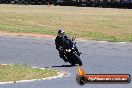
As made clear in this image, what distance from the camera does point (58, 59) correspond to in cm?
1933

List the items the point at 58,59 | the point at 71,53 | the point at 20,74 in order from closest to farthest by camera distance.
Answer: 1. the point at 20,74
2. the point at 71,53
3. the point at 58,59

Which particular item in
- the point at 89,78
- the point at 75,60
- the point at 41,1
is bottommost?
the point at 41,1

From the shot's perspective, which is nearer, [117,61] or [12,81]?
[12,81]

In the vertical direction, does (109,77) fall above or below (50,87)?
above

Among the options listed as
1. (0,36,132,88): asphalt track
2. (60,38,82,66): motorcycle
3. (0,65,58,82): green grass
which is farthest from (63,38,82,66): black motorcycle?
(0,65,58,82): green grass

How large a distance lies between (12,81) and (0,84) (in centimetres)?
52

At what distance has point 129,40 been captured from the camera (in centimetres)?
3053

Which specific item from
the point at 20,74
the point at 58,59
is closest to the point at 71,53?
the point at 58,59

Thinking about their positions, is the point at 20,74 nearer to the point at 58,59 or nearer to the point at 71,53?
the point at 71,53

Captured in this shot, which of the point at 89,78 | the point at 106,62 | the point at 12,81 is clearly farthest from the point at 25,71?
the point at 89,78

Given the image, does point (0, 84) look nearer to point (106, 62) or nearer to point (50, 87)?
point (50, 87)

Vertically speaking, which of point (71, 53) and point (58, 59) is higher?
point (71, 53)

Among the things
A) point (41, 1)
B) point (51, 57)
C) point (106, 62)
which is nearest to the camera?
point (106, 62)

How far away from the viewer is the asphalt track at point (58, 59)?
11.7 metres
